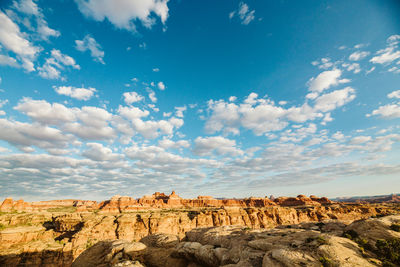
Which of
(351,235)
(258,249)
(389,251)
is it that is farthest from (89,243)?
(389,251)

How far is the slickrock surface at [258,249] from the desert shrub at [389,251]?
9 cm

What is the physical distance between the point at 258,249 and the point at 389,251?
743cm

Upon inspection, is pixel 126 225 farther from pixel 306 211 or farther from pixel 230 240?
pixel 306 211

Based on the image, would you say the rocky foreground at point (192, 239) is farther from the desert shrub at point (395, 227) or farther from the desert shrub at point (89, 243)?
the desert shrub at point (89, 243)

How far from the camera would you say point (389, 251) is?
970 cm

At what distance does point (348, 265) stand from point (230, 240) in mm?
9520

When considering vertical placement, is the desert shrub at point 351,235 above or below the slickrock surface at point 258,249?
above

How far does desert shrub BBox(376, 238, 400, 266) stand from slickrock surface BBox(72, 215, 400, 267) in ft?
0.30

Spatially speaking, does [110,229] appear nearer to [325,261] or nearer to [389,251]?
[325,261]

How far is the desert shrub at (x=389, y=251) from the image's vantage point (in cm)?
909

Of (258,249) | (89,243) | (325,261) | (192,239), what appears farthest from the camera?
(89,243)

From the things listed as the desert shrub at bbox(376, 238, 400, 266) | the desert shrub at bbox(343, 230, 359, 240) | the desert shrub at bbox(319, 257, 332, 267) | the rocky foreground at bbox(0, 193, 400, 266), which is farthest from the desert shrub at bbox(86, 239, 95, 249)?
the desert shrub at bbox(376, 238, 400, 266)

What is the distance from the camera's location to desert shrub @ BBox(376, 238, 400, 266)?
9086 millimetres

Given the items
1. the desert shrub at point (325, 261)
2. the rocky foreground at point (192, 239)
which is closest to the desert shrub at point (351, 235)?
the rocky foreground at point (192, 239)
